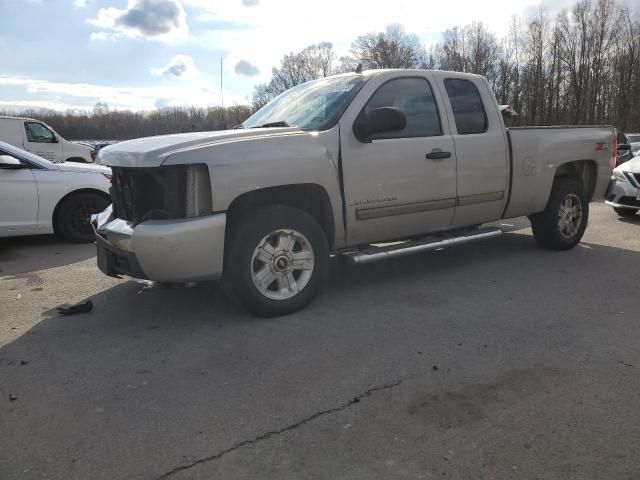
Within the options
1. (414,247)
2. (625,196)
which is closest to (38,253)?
(414,247)

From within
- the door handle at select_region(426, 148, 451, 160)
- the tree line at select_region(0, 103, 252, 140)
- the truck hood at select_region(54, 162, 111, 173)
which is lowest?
the truck hood at select_region(54, 162, 111, 173)

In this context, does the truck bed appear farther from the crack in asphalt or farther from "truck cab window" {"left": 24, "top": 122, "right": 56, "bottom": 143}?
"truck cab window" {"left": 24, "top": 122, "right": 56, "bottom": 143}

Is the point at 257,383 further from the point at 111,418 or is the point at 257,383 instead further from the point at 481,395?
the point at 481,395

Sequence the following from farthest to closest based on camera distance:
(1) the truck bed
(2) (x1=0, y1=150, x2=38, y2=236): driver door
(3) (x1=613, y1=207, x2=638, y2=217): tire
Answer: (3) (x1=613, y1=207, x2=638, y2=217): tire, (2) (x1=0, y1=150, x2=38, y2=236): driver door, (1) the truck bed

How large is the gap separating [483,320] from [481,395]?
132 cm

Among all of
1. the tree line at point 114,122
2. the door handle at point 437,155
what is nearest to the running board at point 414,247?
the door handle at point 437,155

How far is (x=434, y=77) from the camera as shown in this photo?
5.45 metres

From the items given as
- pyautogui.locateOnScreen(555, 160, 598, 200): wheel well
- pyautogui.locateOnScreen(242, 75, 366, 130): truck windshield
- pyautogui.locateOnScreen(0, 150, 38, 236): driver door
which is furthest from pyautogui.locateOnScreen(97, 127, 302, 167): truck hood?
Result: pyautogui.locateOnScreen(555, 160, 598, 200): wheel well

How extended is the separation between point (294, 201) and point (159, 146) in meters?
1.15

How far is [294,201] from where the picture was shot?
459 centimetres

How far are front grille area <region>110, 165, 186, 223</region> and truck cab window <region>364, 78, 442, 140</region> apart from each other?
6.11 feet

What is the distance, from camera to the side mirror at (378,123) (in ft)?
15.0

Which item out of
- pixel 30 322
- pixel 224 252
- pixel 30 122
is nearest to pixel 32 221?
pixel 30 322

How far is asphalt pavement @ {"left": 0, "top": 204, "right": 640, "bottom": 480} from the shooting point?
2.50 m
